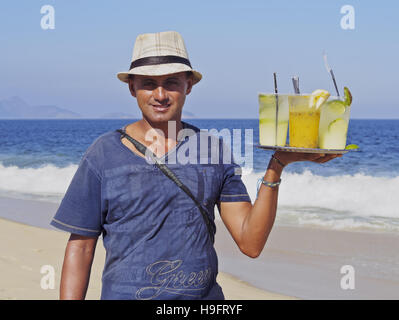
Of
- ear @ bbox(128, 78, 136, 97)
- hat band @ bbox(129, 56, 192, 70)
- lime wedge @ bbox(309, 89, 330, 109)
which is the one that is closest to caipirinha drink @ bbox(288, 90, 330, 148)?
lime wedge @ bbox(309, 89, 330, 109)

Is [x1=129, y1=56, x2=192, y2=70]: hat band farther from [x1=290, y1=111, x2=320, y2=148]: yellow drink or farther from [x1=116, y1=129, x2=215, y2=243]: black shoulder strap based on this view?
[x1=290, y1=111, x2=320, y2=148]: yellow drink

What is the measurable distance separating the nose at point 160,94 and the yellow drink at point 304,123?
0.53 meters

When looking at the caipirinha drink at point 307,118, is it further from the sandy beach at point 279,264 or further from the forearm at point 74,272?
the sandy beach at point 279,264

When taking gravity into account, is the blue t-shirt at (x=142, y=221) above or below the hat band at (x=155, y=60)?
below

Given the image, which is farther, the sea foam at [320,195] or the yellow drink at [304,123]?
the sea foam at [320,195]

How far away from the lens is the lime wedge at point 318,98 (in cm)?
210

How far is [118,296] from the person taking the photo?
2139 mm

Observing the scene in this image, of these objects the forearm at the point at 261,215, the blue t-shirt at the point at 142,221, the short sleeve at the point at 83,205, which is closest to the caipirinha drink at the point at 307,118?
the forearm at the point at 261,215

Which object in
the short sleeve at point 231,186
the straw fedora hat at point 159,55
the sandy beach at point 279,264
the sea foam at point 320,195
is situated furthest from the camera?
the sea foam at point 320,195

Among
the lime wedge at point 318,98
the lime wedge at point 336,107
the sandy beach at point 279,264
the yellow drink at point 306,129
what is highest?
the lime wedge at point 318,98

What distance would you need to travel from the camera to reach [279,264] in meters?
7.45

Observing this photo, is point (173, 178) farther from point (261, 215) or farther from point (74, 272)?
point (74, 272)

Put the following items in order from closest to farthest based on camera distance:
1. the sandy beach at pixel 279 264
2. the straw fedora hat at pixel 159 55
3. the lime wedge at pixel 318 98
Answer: the lime wedge at pixel 318 98
the straw fedora hat at pixel 159 55
the sandy beach at pixel 279 264
